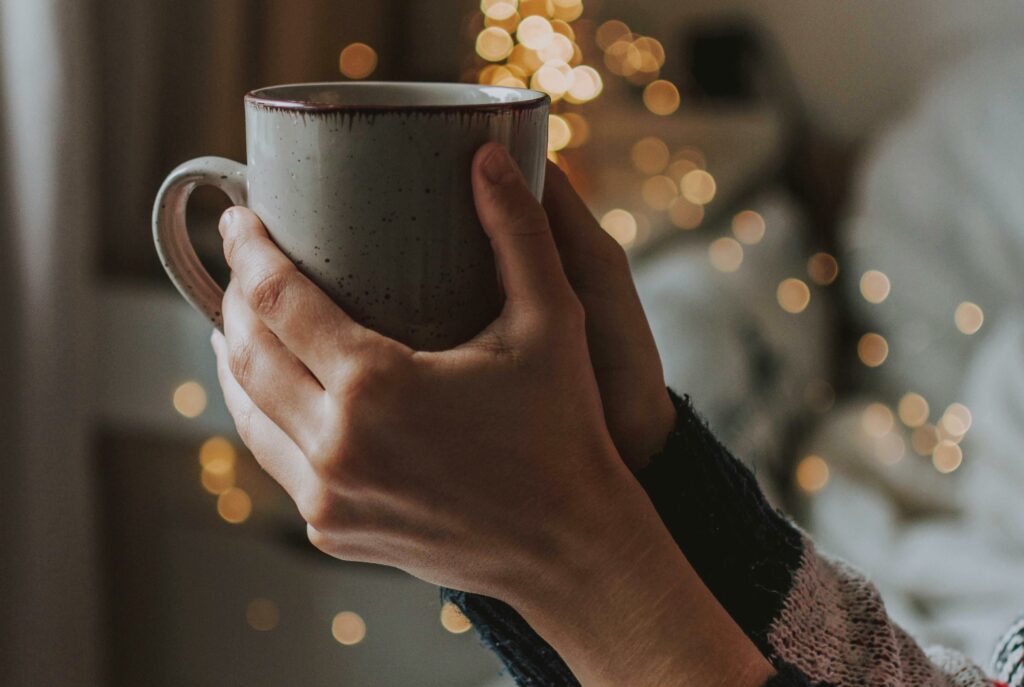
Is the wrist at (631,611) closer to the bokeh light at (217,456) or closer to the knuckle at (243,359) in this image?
the knuckle at (243,359)

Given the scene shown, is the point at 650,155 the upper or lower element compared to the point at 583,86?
lower

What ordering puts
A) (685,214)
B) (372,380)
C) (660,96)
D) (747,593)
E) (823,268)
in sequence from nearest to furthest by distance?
(372,380), (747,593), (685,214), (823,268), (660,96)

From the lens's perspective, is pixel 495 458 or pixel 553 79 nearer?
pixel 495 458

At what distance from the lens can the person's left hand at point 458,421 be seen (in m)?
0.38

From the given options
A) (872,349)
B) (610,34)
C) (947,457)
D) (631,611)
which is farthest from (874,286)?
(631,611)

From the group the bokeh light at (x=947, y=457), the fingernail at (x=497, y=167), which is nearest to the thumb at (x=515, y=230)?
the fingernail at (x=497, y=167)

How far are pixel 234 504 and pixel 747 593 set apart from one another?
900 mm

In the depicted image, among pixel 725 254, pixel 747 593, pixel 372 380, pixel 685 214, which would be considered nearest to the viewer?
pixel 372 380

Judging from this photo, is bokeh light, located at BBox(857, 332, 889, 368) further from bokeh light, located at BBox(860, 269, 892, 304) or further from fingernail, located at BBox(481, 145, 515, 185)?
fingernail, located at BBox(481, 145, 515, 185)

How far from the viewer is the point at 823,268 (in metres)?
1.75

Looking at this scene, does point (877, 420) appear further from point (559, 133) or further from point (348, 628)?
point (348, 628)

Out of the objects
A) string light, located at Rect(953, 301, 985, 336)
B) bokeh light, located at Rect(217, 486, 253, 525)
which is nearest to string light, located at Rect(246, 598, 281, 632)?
bokeh light, located at Rect(217, 486, 253, 525)

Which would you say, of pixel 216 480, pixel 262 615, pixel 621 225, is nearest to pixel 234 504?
pixel 216 480

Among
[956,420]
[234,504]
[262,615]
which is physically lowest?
[262,615]
